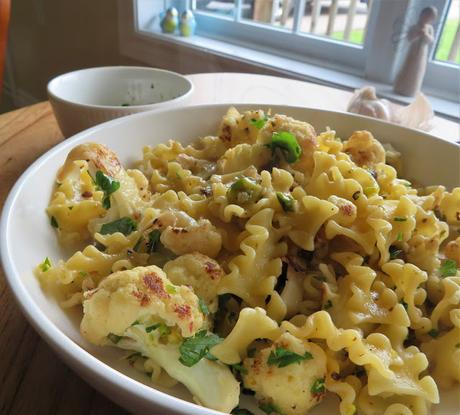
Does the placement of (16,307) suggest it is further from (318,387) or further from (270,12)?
(270,12)

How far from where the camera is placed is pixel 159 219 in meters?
0.57

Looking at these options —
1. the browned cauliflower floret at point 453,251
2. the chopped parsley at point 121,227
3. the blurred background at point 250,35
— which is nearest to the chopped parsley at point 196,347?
the chopped parsley at point 121,227

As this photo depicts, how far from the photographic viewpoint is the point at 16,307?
585 millimetres

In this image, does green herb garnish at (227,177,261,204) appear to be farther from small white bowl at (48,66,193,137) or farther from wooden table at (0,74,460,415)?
small white bowl at (48,66,193,137)

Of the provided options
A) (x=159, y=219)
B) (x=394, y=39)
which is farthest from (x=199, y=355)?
(x=394, y=39)

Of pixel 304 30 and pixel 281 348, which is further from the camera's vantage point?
pixel 304 30

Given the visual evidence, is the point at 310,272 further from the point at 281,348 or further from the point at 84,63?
the point at 84,63

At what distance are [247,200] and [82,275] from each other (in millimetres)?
217

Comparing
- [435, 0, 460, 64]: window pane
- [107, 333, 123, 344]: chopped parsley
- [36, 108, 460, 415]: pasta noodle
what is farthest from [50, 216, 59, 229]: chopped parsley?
[435, 0, 460, 64]: window pane

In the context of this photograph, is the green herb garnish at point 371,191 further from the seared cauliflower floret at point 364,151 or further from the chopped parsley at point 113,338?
the chopped parsley at point 113,338

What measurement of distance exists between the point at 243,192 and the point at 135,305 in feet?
0.71

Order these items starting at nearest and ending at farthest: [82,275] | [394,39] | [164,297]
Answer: [164,297], [82,275], [394,39]

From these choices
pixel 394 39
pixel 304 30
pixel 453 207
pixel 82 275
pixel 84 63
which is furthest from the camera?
pixel 84 63

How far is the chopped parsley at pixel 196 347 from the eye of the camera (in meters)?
0.45
